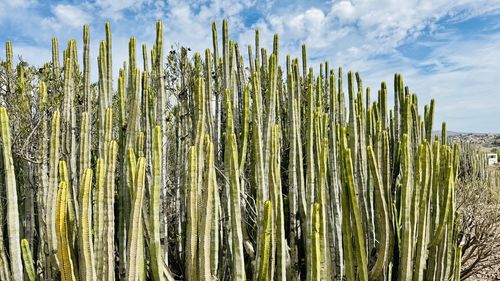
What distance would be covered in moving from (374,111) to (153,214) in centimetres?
346

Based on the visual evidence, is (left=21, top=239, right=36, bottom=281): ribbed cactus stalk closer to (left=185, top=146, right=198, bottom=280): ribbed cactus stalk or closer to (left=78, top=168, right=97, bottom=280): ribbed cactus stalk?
(left=78, top=168, right=97, bottom=280): ribbed cactus stalk

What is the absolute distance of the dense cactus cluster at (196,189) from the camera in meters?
3.13

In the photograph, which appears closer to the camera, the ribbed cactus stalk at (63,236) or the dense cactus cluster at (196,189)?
the ribbed cactus stalk at (63,236)

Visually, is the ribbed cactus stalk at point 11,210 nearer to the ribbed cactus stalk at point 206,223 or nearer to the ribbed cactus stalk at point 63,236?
the ribbed cactus stalk at point 63,236

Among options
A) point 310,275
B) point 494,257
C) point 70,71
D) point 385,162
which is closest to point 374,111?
point 385,162

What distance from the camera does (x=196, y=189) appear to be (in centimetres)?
316

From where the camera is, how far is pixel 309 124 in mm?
3863

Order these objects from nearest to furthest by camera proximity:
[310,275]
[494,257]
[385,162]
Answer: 1. [310,275]
2. [385,162]
3. [494,257]

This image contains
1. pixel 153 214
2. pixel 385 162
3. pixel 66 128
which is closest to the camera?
pixel 153 214

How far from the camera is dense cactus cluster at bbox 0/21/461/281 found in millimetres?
3127

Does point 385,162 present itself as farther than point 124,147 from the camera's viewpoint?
Yes

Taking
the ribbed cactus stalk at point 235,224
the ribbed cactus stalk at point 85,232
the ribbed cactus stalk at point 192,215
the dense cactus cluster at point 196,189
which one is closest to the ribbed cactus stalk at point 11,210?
the dense cactus cluster at point 196,189

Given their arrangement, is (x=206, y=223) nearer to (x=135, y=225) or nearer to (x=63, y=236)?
(x=135, y=225)

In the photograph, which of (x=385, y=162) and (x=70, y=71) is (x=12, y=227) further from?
(x=385, y=162)
